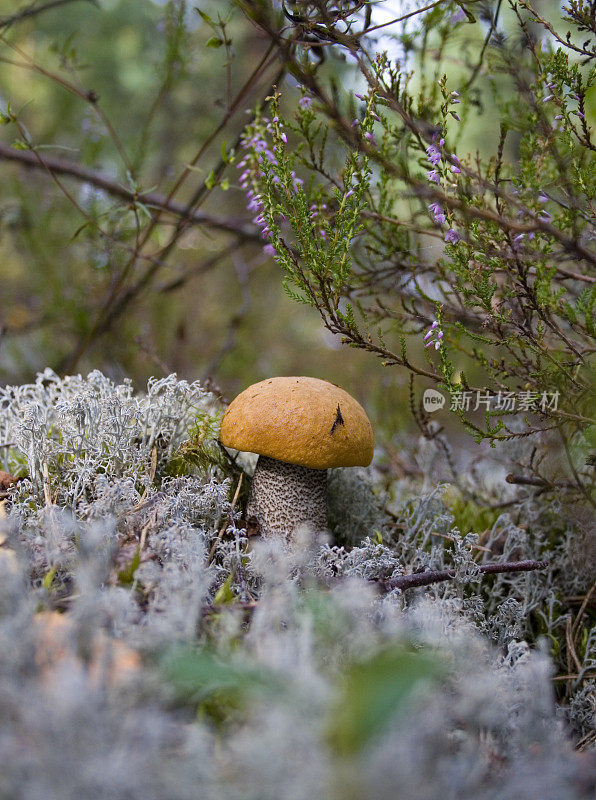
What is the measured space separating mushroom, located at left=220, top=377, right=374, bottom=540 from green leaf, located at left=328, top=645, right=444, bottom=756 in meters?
0.71

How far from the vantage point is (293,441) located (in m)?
1.23

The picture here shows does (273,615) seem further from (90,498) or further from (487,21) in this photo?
(487,21)

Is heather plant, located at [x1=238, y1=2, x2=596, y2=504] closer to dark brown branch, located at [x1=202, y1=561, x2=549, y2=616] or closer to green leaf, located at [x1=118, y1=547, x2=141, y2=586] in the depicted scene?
dark brown branch, located at [x1=202, y1=561, x2=549, y2=616]

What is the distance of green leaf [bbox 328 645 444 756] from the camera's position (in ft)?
1.63

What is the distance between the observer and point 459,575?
4.15 feet

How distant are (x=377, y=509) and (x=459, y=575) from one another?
37 centimetres

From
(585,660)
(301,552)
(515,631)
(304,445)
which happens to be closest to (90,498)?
(304,445)

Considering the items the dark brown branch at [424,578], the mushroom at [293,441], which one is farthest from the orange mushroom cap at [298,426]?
the dark brown branch at [424,578]

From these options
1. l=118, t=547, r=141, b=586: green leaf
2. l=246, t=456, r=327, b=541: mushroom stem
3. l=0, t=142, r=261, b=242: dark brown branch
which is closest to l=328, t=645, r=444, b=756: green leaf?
l=118, t=547, r=141, b=586: green leaf

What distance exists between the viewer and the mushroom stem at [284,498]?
54.3 inches

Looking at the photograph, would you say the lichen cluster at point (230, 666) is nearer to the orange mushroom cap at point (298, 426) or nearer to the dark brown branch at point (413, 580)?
the dark brown branch at point (413, 580)

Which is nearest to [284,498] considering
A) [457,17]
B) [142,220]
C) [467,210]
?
[467,210]

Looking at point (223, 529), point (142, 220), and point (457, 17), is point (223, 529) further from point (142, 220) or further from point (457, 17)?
point (142, 220)

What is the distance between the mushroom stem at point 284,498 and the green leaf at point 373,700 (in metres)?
0.82
